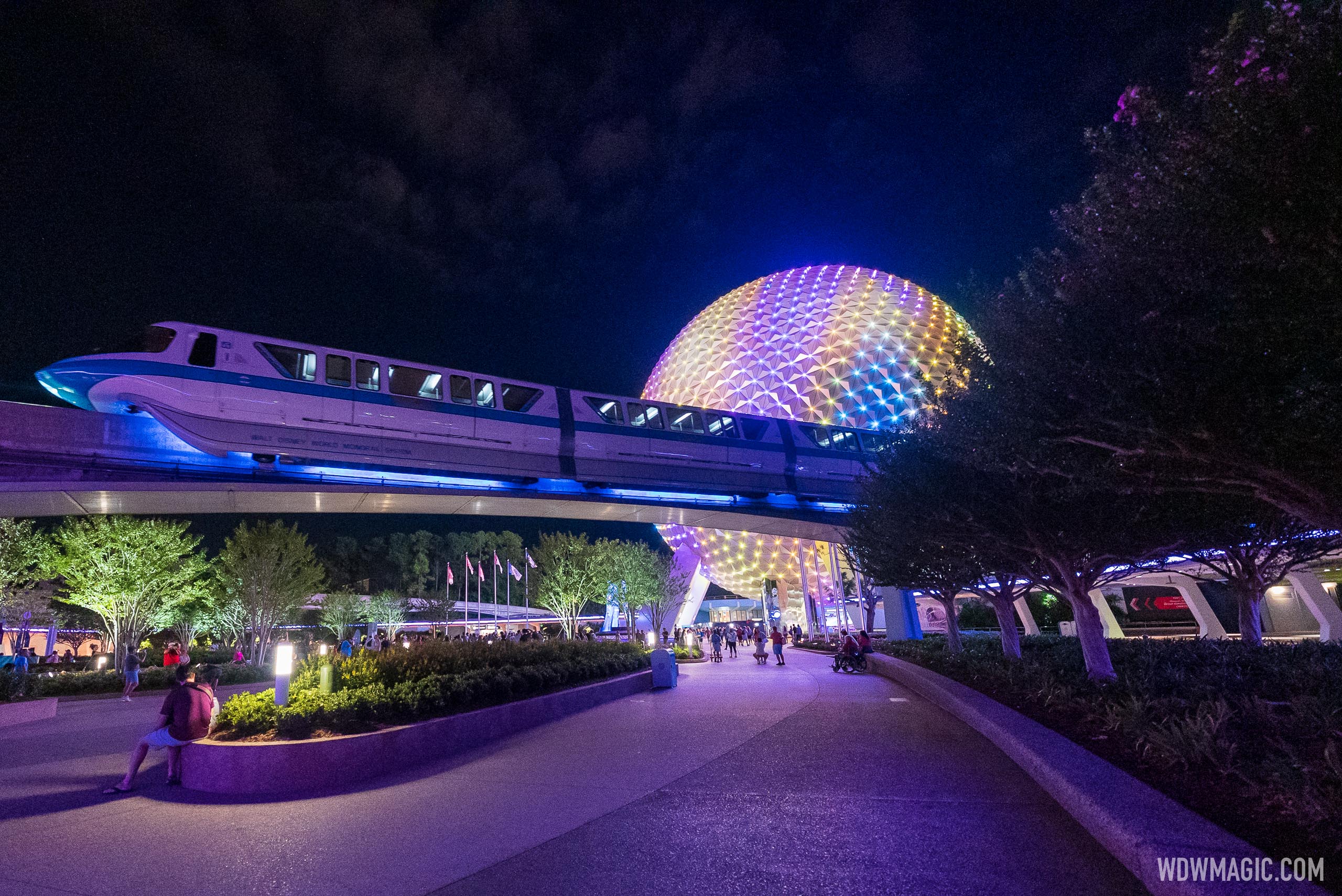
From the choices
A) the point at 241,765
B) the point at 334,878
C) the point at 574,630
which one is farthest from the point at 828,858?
the point at 574,630

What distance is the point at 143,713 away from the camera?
15.5 metres

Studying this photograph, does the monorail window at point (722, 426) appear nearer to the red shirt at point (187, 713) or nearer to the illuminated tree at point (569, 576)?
the illuminated tree at point (569, 576)

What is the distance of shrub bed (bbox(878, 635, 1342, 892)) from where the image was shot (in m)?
4.45

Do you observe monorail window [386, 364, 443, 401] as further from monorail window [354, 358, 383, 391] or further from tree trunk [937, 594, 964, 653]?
tree trunk [937, 594, 964, 653]

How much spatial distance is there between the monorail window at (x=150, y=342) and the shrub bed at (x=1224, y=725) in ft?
57.7

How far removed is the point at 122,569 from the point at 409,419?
14641mm

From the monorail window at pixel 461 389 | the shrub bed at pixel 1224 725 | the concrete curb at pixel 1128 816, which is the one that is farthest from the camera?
the monorail window at pixel 461 389

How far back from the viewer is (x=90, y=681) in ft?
67.7

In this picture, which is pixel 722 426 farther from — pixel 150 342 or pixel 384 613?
pixel 384 613

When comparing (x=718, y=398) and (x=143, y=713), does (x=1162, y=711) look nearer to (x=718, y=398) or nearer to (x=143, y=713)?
(x=143, y=713)

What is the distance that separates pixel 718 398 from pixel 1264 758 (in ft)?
101

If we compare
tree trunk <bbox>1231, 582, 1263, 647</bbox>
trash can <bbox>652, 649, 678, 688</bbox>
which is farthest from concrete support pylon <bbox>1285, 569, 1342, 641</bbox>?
trash can <bbox>652, 649, 678, 688</bbox>

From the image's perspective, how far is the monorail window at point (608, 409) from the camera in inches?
838

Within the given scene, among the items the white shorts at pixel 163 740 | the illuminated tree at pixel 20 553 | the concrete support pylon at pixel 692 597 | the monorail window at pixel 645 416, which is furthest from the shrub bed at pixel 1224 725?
the illuminated tree at pixel 20 553
